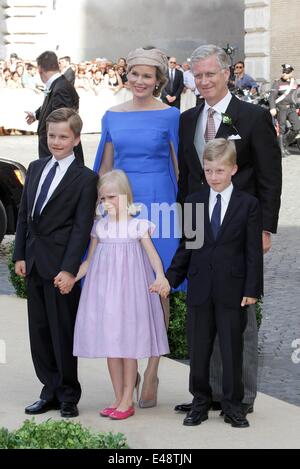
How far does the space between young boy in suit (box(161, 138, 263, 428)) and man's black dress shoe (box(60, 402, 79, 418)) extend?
1.94 ft

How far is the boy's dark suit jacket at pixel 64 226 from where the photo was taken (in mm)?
6844

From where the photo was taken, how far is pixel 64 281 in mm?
6789

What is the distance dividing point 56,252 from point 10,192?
6.81 metres

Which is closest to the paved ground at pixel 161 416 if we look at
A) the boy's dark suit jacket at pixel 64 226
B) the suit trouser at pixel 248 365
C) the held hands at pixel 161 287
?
the suit trouser at pixel 248 365

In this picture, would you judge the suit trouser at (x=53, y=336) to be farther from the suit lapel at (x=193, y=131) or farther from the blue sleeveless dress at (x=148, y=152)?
the suit lapel at (x=193, y=131)

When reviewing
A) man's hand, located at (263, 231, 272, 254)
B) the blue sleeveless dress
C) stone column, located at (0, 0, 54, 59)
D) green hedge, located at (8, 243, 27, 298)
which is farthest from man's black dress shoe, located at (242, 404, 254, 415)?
stone column, located at (0, 0, 54, 59)

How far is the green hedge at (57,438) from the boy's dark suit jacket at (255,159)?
6.82ft

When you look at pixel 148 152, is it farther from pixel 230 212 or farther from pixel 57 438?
pixel 57 438

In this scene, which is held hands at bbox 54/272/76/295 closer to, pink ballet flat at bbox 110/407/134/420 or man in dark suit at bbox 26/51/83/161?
pink ballet flat at bbox 110/407/134/420

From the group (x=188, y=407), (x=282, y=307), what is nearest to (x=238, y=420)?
(x=188, y=407)

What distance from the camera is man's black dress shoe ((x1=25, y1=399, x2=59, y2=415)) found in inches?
273

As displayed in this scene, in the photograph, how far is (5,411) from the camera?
707 cm
